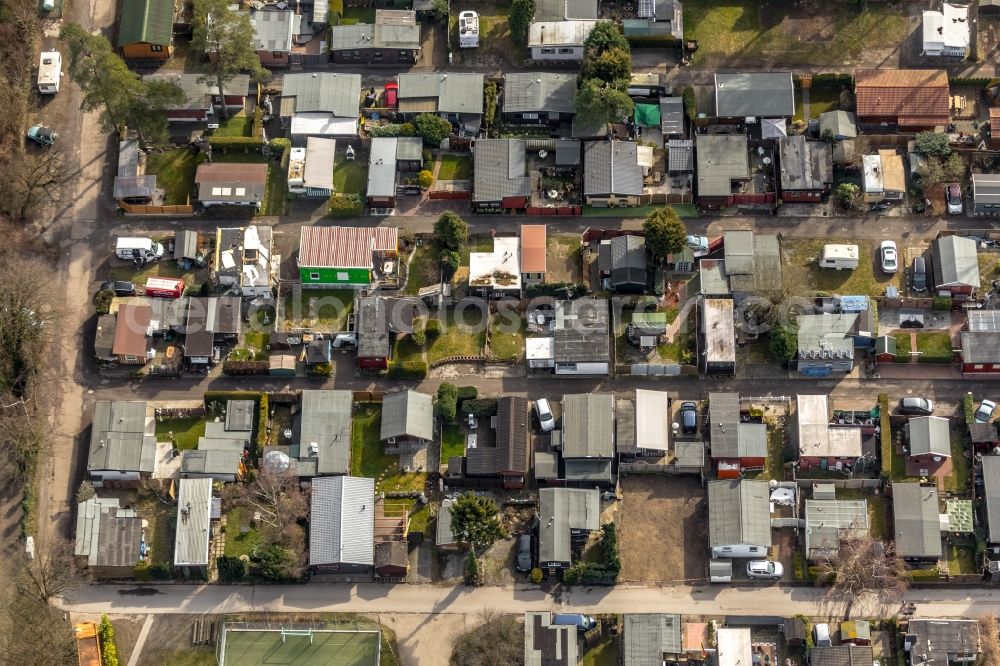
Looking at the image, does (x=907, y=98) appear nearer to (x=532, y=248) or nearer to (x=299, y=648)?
(x=532, y=248)

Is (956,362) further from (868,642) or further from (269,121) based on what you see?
(269,121)

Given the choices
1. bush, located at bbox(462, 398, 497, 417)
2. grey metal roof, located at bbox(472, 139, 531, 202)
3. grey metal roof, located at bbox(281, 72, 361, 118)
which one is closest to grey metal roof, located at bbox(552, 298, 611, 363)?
bush, located at bbox(462, 398, 497, 417)

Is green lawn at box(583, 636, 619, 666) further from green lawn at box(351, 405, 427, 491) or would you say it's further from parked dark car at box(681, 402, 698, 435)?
green lawn at box(351, 405, 427, 491)

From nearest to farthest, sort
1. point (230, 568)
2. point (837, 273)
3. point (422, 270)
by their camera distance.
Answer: point (230, 568) < point (837, 273) < point (422, 270)

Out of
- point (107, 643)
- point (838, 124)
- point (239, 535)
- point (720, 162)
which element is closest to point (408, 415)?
point (239, 535)

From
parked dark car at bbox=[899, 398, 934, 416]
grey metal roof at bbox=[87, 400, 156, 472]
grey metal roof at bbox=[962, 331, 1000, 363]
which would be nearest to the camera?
grey metal roof at bbox=[87, 400, 156, 472]

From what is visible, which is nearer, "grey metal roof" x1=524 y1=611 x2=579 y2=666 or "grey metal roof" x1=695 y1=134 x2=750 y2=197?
"grey metal roof" x1=524 y1=611 x2=579 y2=666
